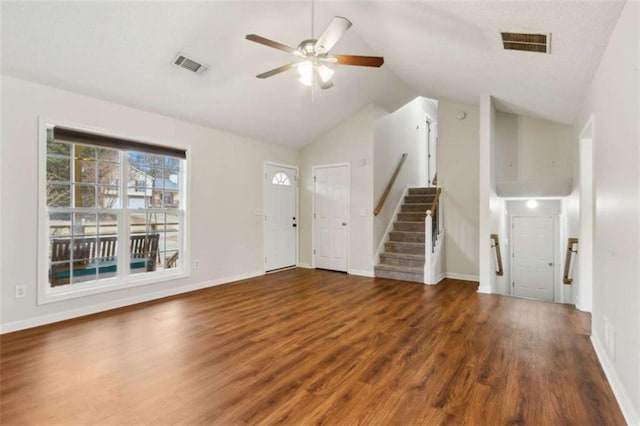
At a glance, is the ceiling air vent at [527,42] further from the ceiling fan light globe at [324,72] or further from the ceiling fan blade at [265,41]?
the ceiling fan blade at [265,41]

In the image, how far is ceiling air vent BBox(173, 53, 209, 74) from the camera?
344cm

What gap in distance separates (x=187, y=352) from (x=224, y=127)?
11.6 feet

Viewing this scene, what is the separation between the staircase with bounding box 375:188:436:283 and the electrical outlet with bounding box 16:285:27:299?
15.6 feet

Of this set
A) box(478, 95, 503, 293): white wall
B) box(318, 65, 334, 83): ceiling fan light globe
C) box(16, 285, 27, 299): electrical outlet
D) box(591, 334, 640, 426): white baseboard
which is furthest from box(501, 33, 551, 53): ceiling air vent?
box(16, 285, 27, 299): electrical outlet

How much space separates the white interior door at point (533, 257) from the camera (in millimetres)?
6223

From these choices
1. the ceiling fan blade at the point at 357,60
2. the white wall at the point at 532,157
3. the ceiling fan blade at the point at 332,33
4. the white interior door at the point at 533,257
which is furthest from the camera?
the white interior door at the point at 533,257

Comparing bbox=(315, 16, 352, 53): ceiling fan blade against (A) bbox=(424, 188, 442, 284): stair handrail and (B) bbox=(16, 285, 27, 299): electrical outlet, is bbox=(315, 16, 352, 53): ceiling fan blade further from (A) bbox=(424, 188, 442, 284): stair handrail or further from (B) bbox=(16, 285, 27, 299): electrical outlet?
(B) bbox=(16, 285, 27, 299): electrical outlet

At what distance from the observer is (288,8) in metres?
3.40

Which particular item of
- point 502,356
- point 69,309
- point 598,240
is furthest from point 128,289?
point 598,240

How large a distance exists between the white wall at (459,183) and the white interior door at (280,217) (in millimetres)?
2985

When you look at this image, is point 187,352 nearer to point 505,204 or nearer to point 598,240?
point 598,240

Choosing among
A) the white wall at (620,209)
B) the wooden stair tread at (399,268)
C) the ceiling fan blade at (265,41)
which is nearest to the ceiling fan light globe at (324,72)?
the ceiling fan blade at (265,41)

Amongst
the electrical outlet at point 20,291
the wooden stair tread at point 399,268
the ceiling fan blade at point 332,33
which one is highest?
the ceiling fan blade at point 332,33

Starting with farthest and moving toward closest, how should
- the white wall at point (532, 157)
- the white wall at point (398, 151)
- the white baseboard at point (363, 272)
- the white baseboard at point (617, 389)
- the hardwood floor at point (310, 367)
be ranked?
the white wall at point (398, 151) < the white baseboard at point (363, 272) < the white wall at point (532, 157) < the hardwood floor at point (310, 367) < the white baseboard at point (617, 389)
